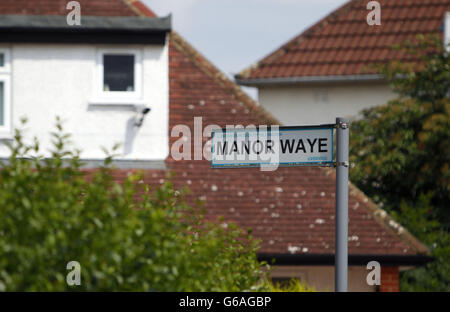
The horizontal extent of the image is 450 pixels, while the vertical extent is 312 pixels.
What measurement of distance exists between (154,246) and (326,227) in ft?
29.5

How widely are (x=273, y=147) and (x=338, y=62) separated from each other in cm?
1607

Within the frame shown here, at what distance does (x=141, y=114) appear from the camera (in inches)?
533

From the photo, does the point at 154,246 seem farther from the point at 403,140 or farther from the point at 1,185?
the point at 403,140

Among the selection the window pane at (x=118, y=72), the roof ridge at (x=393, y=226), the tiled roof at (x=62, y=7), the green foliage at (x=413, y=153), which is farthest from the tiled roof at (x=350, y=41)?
the window pane at (x=118, y=72)

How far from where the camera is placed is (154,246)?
439cm

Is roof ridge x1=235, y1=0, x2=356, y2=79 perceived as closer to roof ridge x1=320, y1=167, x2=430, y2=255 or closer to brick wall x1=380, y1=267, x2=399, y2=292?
roof ridge x1=320, y1=167, x2=430, y2=255

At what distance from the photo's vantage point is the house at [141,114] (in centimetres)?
1341

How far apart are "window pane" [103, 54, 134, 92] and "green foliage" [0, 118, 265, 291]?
908 centimetres

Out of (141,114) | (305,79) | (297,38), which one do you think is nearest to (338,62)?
(305,79)

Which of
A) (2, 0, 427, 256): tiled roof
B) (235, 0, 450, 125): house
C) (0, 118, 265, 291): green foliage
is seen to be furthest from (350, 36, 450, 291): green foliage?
(0, 118, 265, 291): green foliage

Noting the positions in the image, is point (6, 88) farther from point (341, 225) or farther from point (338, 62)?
point (338, 62)
